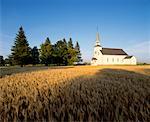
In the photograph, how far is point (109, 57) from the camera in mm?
112938

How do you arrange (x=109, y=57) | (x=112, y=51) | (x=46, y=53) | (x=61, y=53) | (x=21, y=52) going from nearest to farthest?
(x=21, y=52), (x=46, y=53), (x=61, y=53), (x=109, y=57), (x=112, y=51)

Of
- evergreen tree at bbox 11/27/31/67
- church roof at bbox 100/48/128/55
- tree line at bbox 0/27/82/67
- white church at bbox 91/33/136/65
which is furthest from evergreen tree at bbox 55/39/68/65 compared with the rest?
church roof at bbox 100/48/128/55

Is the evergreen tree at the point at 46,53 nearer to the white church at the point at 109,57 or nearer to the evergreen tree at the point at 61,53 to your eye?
the evergreen tree at the point at 61,53

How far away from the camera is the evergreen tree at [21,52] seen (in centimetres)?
6394

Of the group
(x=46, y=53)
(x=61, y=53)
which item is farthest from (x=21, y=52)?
(x=61, y=53)

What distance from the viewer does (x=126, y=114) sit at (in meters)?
3.62

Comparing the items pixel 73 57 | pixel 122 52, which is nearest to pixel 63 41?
pixel 73 57

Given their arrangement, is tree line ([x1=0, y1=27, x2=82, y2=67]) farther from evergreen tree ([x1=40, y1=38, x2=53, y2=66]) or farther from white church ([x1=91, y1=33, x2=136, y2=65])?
white church ([x1=91, y1=33, x2=136, y2=65])

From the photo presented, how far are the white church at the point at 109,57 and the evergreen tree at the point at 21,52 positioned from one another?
1922 inches

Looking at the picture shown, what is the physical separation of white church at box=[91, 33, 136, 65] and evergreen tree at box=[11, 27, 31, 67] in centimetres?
4881

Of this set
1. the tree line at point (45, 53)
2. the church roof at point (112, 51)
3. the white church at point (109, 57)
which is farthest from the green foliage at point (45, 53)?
the church roof at point (112, 51)

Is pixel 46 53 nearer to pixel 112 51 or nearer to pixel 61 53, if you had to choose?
pixel 61 53

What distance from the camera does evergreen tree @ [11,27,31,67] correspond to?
210ft

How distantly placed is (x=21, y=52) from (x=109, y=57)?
196ft
